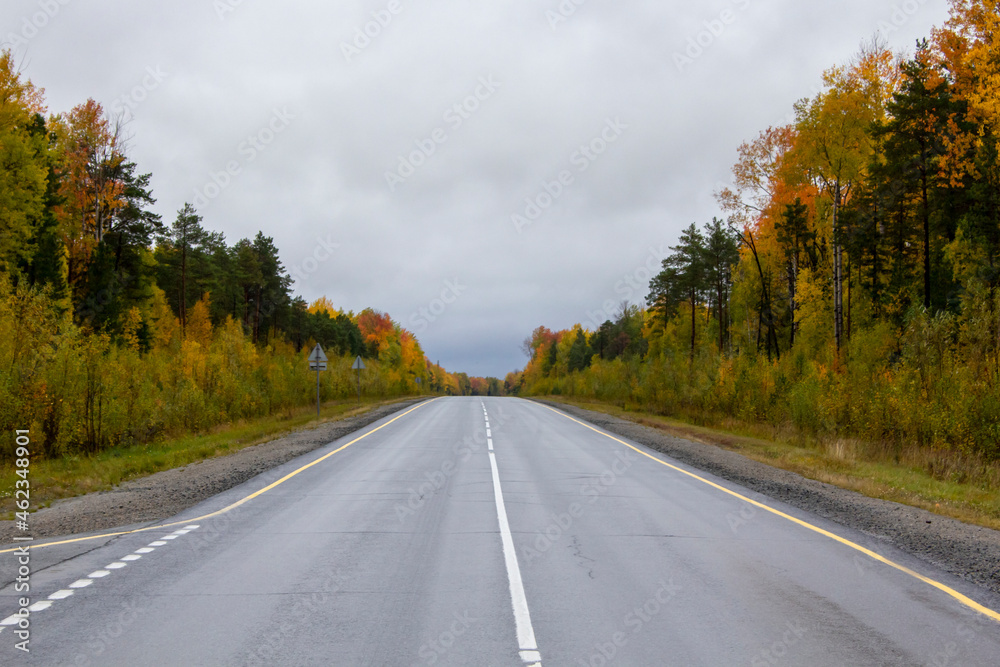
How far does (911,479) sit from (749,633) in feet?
35.7

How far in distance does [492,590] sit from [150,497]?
757 centimetres

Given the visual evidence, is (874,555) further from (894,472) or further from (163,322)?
(163,322)

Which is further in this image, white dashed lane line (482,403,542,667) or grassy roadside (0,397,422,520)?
grassy roadside (0,397,422,520)

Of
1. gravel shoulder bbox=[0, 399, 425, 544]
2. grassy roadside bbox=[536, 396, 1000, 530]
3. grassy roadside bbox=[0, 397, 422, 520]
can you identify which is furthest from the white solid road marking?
grassy roadside bbox=[0, 397, 422, 520]

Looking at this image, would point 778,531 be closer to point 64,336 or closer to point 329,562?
point 329,562

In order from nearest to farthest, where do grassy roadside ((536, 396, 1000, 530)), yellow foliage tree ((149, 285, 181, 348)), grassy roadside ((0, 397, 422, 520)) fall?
grassy roadside ((536, 396, 1000, 530)) < grassy roadside ((0, 397, 422, 520)) < yellow foliage tree ((149, 285, 181, 348))

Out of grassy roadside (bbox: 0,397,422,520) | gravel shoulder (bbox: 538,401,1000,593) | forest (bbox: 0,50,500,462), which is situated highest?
forest (bbox: 0,50,500,462)

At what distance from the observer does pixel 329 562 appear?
620cm

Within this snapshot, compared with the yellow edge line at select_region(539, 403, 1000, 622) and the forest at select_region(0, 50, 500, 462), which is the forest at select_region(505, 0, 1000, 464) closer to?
the yellow edge line at select_region(539, 403, 1000, 622)

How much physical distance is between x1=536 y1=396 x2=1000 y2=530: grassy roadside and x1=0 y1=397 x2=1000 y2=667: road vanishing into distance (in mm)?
2876

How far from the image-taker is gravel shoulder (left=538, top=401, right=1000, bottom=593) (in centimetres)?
655

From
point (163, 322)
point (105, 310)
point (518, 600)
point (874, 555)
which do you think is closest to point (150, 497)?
point (518, 600)

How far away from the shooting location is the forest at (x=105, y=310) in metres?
16.2

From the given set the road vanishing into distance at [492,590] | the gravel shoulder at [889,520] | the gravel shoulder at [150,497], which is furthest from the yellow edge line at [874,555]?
the gravel shoulder at [150,497]
